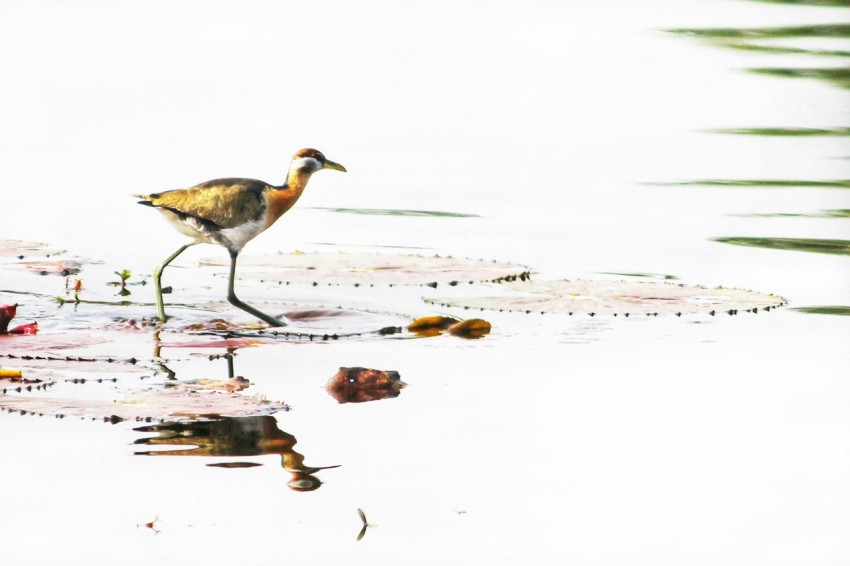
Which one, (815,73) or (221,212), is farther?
(815,73)

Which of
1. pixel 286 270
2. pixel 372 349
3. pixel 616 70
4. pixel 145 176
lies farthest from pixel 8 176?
pixel 616 70

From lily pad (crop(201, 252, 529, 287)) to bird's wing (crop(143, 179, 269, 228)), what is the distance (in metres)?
0.48

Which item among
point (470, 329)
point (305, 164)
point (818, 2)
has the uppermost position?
point (818, 2)

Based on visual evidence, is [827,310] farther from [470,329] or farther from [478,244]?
[478,244]

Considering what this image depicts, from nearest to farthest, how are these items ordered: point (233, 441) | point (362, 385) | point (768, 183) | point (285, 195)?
point (233, 441) → point (362, 385) → point (285, 195) → point (768, 183)

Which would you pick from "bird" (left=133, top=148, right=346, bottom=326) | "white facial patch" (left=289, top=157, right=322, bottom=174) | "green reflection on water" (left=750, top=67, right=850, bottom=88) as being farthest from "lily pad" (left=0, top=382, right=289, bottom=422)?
"green reflection on water" (left=750, top=67, right=850, bottom=88)

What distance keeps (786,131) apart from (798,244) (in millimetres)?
3276

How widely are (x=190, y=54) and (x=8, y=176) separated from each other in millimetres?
3755

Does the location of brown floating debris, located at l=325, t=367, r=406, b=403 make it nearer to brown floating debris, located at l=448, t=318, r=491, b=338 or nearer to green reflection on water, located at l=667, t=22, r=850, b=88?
brown floating debris, located at l=448, t=318, r=491, b=338

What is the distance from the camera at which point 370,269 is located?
7.65 m

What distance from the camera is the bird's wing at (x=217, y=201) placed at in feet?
23.1

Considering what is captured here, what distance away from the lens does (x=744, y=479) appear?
5.17m

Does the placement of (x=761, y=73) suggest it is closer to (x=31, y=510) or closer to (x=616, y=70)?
(x=616, y=70)

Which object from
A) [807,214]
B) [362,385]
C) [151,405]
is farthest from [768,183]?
[151,405]
